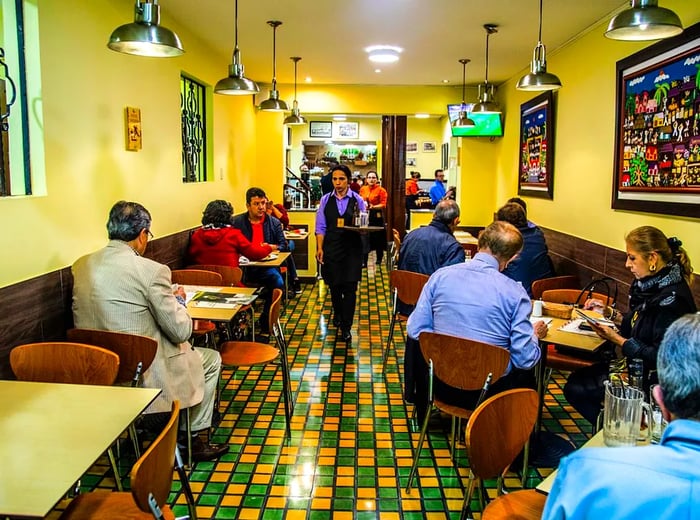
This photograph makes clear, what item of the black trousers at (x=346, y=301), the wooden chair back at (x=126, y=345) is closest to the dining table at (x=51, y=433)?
the wooden chair back at (x=126, y=345)

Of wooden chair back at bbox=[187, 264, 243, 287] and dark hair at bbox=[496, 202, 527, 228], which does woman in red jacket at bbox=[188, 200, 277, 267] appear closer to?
wooden chair back at bbox=[187, 264, 243, 287]

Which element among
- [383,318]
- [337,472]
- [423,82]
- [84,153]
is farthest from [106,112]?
[423,82]

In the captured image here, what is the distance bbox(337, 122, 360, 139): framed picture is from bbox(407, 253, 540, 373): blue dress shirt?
35.5 feet

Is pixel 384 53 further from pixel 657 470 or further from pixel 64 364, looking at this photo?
pixel 657 470

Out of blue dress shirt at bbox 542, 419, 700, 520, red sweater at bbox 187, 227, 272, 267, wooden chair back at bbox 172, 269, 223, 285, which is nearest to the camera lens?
blue dress shirt at bbox 542, 419, 700, 520

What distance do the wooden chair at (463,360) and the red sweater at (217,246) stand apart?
253 cm

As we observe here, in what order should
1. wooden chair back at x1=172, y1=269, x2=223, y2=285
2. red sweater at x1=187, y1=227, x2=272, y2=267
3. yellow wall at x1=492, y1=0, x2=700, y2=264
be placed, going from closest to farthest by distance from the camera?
yellow wall at x1=492, y1=0, x2=700, y2=264, wooden chair back at x1=172, y1=269, x2=223, y2=285, red sweater at x1=187, y1=227, x2=272, y2=267

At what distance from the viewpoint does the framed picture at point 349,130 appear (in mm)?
13312

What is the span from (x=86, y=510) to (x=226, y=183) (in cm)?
551

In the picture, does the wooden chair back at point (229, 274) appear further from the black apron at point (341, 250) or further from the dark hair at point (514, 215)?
the dark hair at point (514, 215)

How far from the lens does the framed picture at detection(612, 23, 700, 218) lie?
3.65 metres

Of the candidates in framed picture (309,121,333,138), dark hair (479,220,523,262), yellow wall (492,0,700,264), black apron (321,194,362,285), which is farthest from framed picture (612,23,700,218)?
framed picture (309,121,333,138)

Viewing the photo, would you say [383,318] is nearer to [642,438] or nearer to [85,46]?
[85,46]

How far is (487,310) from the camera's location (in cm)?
277
